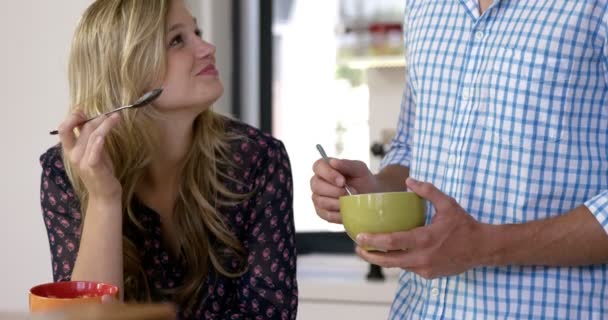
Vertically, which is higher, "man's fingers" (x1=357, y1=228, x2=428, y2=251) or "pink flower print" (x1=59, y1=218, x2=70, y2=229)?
"man's fingers" (x1=357, y1=228, x2=428, y2=251)

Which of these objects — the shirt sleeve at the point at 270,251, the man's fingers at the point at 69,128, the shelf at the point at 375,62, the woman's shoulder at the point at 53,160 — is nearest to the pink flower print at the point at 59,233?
the woman's shoulder at the point at 53,160

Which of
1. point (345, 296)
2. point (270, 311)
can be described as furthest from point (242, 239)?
point (345, 296)

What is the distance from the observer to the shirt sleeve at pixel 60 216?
1.71 meters

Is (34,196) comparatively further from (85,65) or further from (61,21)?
(85,65)

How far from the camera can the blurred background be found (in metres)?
3.02

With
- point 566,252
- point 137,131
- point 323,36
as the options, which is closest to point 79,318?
point 566,252

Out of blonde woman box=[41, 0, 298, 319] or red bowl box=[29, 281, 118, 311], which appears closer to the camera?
red bowl box=[29, 281, 118, 311]

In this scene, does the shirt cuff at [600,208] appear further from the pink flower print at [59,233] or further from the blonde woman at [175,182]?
the pink flower print at [59,233]

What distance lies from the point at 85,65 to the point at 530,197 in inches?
37.7

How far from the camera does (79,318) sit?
631 millimetres

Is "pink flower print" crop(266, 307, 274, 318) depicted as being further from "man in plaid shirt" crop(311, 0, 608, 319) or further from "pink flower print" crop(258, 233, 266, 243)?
"man in plaid shirt" crop(311, 0, 608, 319)

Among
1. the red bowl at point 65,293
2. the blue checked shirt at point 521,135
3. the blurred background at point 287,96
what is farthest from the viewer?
the blurred background at point 287,96

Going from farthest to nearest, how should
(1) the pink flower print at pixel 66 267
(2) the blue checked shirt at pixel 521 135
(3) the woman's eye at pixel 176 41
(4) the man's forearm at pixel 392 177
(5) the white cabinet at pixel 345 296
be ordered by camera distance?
(5) the white cabinet at pixel 345 296
(3) the woman's eye at pixel 176 41
(1) the pink flower print at pixel 66 267
(4) the man's forearm at pixel 392 177
(2) the blue checked shirt at pixel 521 135

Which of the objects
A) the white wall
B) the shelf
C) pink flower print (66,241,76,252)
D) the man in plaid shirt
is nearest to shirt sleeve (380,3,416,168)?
the man in plaid shirt
